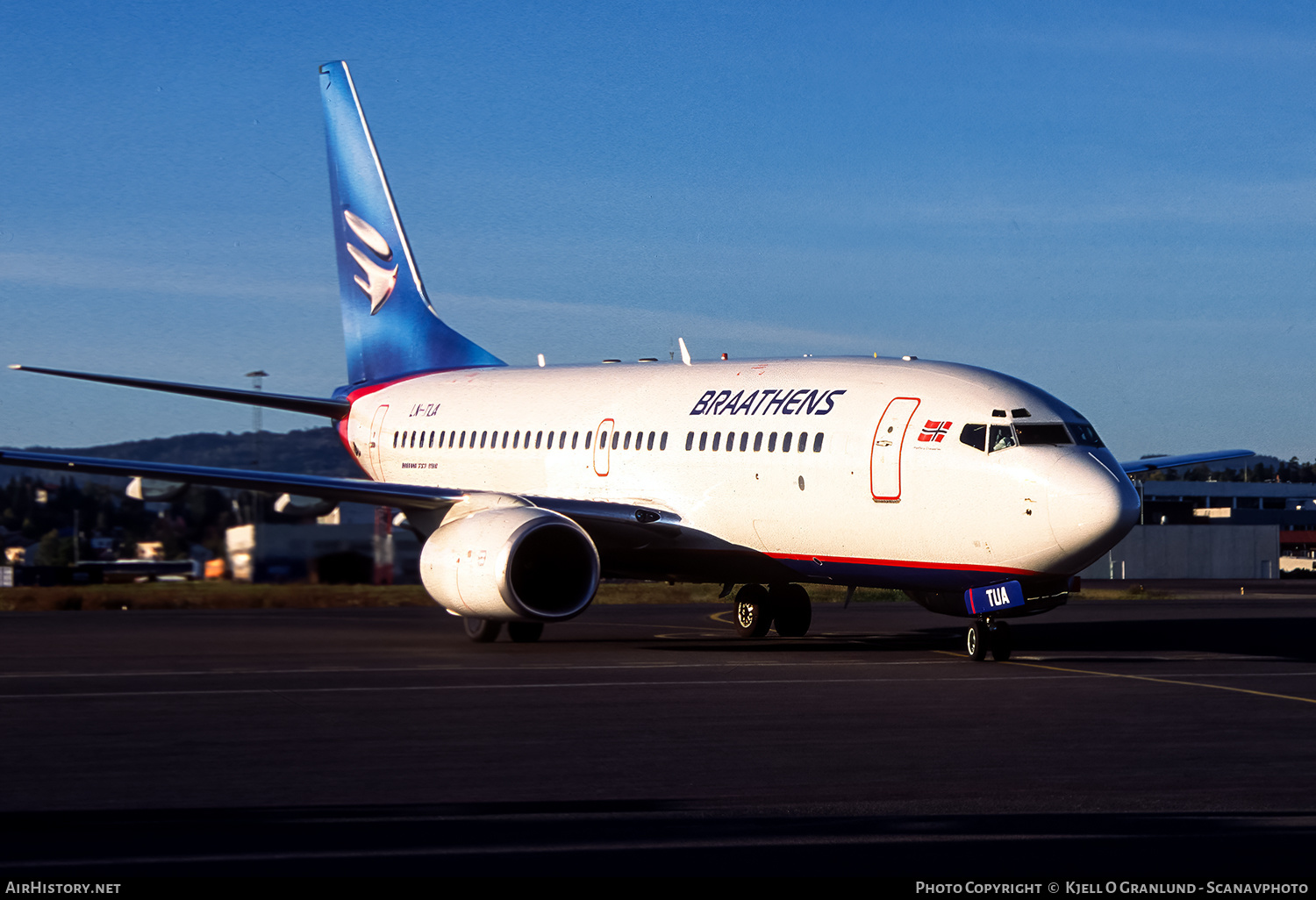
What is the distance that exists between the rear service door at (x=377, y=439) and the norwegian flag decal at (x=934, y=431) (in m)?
13.3

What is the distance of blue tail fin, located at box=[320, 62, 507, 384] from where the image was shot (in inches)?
1270

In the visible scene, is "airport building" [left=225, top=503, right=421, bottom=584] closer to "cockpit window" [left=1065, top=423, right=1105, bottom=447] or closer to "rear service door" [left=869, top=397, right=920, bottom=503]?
"rear service door" [left=869, top=397, right=920, bottom=503]

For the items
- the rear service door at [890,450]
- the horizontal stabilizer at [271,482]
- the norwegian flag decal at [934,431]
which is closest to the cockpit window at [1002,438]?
the norwegian flag decal at [934,431]

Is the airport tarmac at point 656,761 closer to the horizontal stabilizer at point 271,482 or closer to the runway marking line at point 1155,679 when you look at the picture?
the runway marking line at point 1155,679

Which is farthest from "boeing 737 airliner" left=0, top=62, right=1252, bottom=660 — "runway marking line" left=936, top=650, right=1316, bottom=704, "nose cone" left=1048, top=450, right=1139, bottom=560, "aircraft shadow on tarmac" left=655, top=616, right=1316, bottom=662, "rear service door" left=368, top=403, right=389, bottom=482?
"aircraft shadow on tarmac" left=655, top=616, right=1316, bottom=662

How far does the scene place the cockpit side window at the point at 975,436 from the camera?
19.9 metres

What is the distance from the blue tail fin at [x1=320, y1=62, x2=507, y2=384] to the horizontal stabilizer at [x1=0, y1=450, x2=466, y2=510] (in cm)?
723

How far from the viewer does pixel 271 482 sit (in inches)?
955

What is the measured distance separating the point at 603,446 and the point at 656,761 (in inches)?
535

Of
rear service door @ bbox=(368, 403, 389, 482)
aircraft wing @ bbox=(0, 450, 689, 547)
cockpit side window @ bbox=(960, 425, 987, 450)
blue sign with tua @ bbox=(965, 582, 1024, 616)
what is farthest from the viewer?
rear service door @ bbox=(368, 403, 389, 482)

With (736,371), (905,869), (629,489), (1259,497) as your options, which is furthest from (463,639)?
(1259,497)

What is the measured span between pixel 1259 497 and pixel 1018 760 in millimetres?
110637

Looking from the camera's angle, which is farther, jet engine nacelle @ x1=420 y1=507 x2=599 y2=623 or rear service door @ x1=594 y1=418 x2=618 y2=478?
rear service door @ x1=594 y1=418 x2=618 y2=478

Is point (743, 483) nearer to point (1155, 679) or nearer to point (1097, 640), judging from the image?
point (1155, 679)
